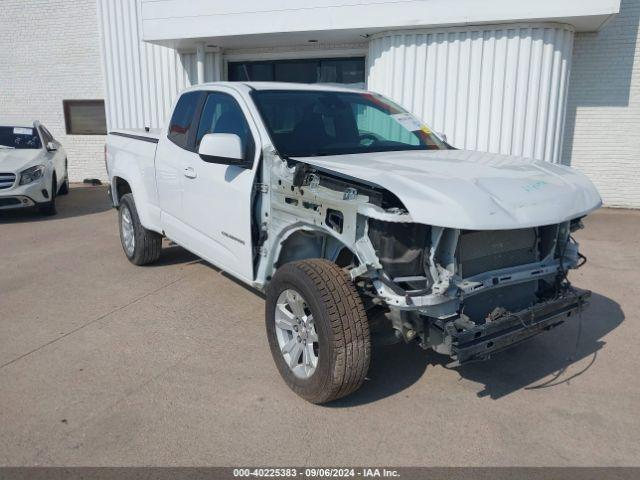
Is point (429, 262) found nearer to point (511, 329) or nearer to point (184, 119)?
point (511, 329)

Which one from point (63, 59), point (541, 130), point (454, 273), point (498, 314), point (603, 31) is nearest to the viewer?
point (454, 273)

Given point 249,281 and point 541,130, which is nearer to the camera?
point 249,281

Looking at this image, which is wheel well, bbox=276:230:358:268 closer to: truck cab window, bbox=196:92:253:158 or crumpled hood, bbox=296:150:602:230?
crumpled hood, bbox=296:150:602:230

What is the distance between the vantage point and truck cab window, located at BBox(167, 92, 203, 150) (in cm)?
523

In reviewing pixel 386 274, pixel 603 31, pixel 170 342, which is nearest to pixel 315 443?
pixel 386 274

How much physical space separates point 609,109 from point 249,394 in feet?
30.1

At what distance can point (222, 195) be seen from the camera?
4.49 meters

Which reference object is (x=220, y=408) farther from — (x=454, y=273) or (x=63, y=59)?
(x=63, y=59)

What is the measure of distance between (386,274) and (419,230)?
0.31 m

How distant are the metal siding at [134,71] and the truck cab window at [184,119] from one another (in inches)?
271

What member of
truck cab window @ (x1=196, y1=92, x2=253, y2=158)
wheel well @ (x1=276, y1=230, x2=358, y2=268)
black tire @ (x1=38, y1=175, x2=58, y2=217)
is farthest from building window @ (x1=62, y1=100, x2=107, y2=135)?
wheel well @ (x1=276, y1=230, x2=358, y2=268)

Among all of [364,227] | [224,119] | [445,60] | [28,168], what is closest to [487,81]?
[445,60]

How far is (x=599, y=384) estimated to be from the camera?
3.93 m

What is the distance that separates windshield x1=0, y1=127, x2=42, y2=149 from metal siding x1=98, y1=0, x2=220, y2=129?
7.92 feet
